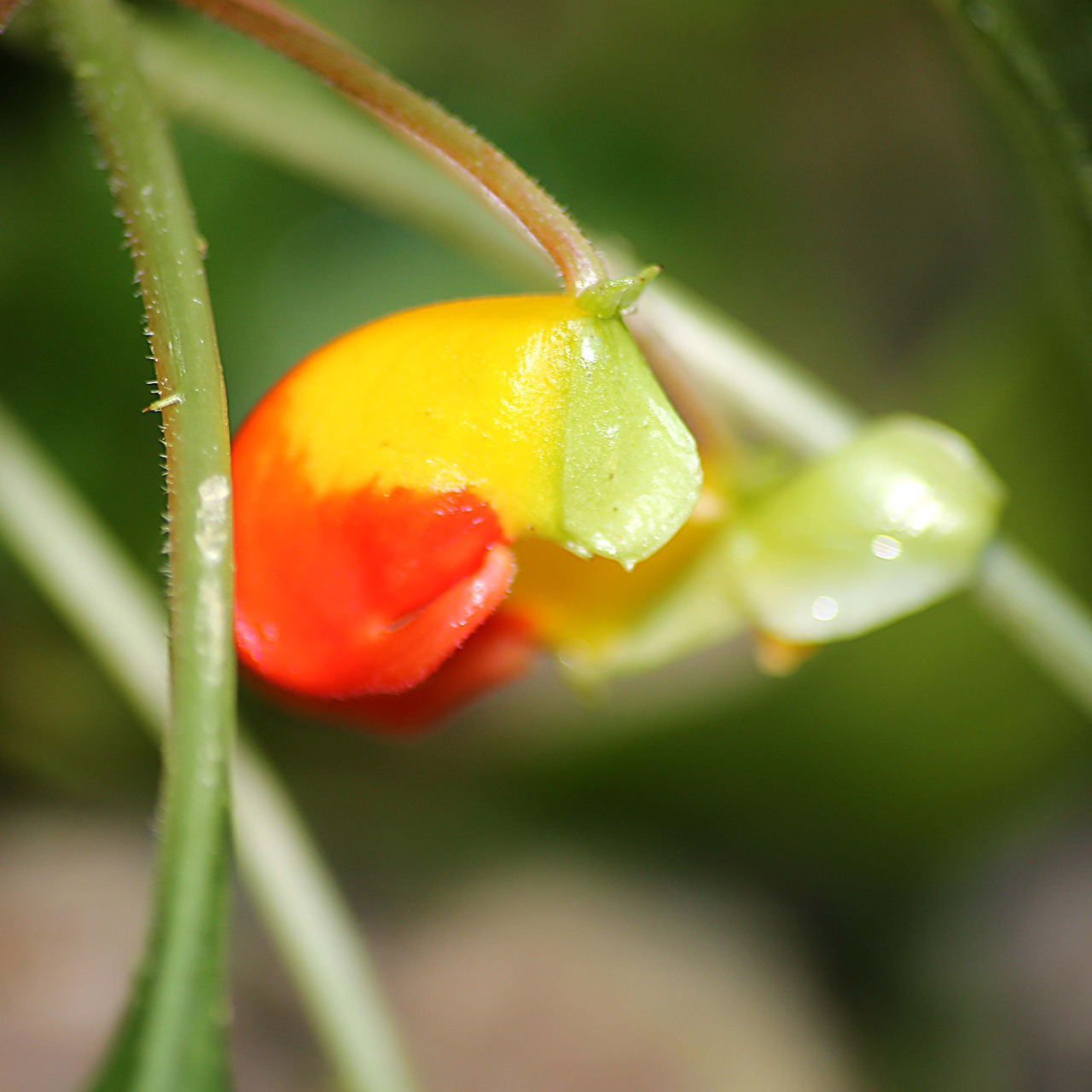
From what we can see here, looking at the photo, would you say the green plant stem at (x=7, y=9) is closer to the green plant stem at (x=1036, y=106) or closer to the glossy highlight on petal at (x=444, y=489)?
the glossy highlight on petal at (x=444, y=489)

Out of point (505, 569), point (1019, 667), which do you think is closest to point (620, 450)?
point (505, 569)

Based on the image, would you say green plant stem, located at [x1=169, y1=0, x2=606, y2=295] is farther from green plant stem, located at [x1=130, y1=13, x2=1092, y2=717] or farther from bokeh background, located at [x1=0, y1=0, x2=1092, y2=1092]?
bokeh background, located at [x1=0, y1=0, x2=1092, y2=1092]

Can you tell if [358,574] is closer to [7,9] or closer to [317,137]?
[7,9]

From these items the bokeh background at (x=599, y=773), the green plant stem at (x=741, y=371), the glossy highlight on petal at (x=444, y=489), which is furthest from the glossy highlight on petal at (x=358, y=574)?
the bokeh background at (x=599, y=773)

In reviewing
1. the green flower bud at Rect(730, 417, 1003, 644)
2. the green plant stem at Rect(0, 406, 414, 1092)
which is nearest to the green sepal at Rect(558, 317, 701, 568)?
the green flower bud at Rect(730, 417, 1003, 644)

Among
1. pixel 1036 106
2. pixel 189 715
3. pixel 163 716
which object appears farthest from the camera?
pixel 163 716

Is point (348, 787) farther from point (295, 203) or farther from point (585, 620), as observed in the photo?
point (585, 620)

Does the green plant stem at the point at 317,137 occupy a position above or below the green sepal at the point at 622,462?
above

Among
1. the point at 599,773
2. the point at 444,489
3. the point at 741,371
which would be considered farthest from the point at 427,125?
the point at 599,773
